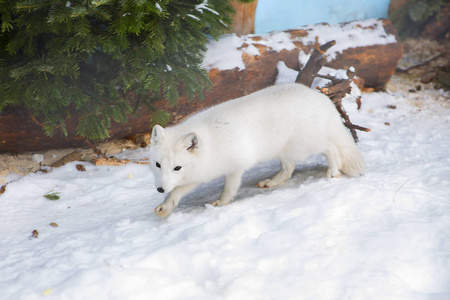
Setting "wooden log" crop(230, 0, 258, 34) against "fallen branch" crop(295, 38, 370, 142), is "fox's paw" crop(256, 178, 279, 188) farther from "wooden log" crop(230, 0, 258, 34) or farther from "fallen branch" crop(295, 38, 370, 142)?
"wooden log" crop(230, 0, 258, 34)

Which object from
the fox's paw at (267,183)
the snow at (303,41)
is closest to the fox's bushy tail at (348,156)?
the fox's paw at (267,183)

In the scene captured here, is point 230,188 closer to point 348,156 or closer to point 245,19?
point 348,156

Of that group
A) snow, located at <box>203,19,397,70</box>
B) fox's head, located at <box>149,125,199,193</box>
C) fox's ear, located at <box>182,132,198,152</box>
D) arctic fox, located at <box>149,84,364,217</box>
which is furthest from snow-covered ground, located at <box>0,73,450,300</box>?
snow, located at <box>203,19,397,70</box>

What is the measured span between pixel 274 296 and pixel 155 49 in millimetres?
2232

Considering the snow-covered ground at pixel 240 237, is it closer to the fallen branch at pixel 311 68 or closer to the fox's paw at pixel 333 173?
the fox's paw at pixel 333 173

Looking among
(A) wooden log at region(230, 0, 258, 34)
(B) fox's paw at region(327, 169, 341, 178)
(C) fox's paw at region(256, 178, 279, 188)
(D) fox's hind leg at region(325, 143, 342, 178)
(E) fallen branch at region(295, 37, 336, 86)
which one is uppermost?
(A) wooden log at region(230, 0, 258, 34)

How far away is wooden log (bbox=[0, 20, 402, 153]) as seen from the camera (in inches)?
158

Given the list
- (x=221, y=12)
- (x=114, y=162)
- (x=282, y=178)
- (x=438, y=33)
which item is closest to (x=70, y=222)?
(x=114, y=162)

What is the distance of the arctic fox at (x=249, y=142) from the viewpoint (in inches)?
117

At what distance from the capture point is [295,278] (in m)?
2.32

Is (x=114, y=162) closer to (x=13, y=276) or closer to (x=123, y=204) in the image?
(x=123, y=204)

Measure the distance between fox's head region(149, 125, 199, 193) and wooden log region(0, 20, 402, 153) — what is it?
4.41ft

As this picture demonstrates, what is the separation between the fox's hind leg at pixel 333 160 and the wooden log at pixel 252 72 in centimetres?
164

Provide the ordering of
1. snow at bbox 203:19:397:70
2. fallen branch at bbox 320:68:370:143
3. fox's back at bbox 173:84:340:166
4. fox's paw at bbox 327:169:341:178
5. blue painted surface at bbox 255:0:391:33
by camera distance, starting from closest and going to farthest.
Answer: fox's back at bbox 173:84:340:166, fox's paw at bbox 327:169:341:178, fallen branch at bbox 320:68:370:143, snow at bbox 203:19:397:70, blue painted surface at bbox 255:0:391:33
